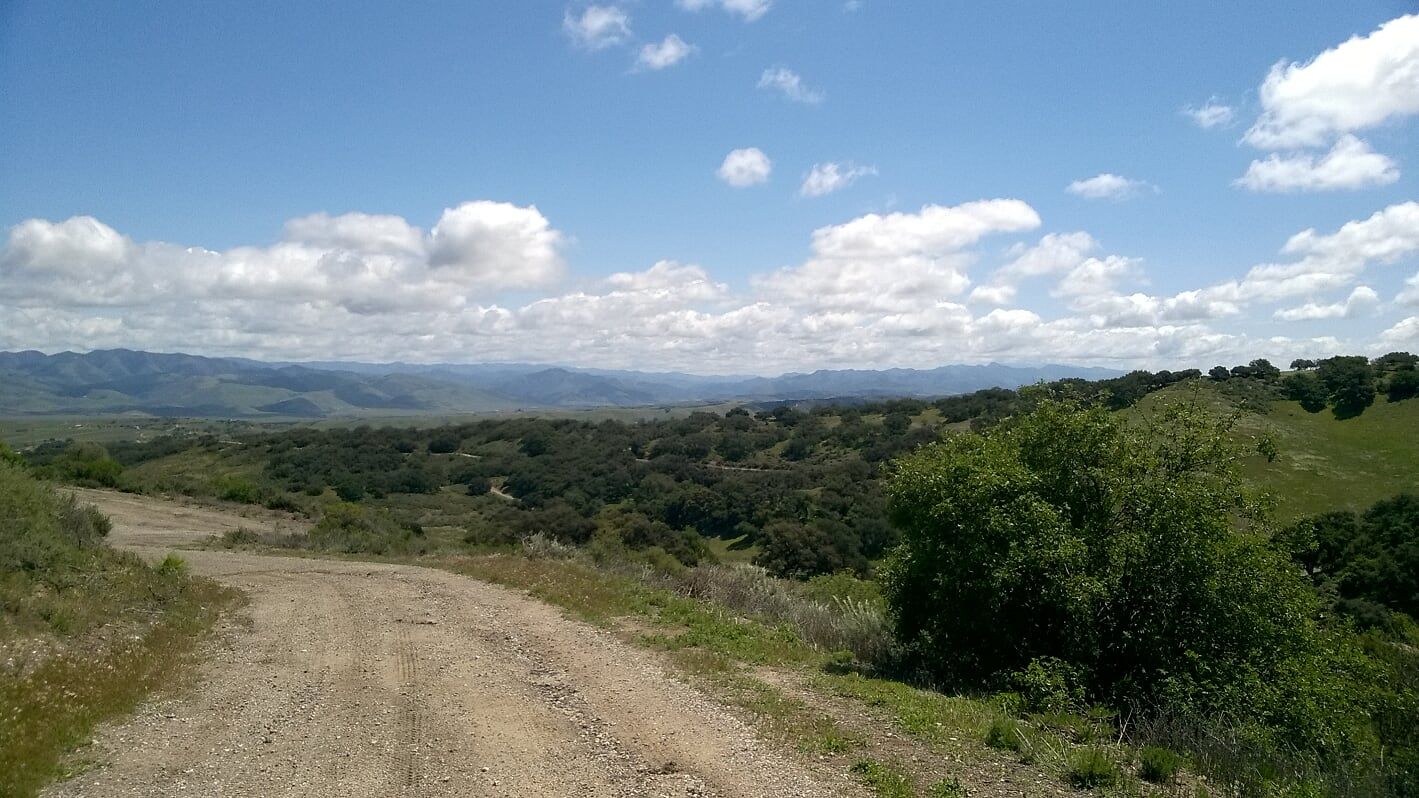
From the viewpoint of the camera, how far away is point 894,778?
692 centimetres

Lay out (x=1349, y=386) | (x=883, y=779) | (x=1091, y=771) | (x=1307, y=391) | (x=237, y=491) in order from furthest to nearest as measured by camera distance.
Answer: (x=1307, y=391), (x=1349, y=386), (x=237, y=491), (x=1091, y=771), (x=883, y=779)

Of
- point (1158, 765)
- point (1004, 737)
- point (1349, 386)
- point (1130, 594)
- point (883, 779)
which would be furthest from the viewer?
point (1349, 386)

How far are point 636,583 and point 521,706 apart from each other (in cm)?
900

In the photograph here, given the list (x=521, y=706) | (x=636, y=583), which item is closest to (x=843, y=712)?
(x=521, y=706)

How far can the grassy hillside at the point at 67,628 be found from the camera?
724 centimetres

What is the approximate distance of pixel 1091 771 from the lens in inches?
280

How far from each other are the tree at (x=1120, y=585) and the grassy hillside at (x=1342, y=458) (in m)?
31.2

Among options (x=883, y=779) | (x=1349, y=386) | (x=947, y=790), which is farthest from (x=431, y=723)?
(x=1349, y=386)

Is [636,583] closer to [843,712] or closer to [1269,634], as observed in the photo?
[843,712]

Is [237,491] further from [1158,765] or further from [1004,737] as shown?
[1158,765]

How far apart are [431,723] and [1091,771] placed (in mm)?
6798

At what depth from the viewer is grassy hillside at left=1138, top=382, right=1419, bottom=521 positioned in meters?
42.7

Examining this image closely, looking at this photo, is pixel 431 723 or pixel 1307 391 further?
pixel 1307 391

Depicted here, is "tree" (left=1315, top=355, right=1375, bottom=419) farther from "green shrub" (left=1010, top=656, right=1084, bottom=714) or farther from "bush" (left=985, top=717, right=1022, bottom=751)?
"bush" (left=985, top=717, right=1022, bottom=751)
